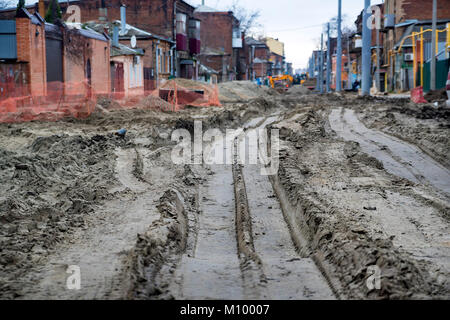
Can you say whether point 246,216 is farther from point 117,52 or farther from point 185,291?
point 117,52

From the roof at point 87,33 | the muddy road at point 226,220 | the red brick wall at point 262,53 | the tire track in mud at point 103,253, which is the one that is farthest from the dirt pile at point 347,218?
the red brick wall at point 262,53

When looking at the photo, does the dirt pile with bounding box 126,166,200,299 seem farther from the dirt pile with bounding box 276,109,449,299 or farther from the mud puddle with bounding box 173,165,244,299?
the dirt pile with bounding box 276,109,449,299

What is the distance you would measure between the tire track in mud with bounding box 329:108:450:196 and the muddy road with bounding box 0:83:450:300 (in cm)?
6

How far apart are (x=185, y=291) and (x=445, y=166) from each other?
8509mm

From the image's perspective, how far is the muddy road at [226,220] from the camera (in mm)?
4621

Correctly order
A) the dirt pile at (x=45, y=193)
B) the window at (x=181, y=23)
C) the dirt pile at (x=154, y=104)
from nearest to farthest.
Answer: the dirt pile at (x=45, y=193) → the dirt pile at (x=154, y=104) → the window at (x=181, y=23)

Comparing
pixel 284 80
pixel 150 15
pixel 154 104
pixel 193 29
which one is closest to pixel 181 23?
pixel 150 15

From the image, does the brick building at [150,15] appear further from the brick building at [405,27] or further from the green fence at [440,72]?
the green fence at [440,72]

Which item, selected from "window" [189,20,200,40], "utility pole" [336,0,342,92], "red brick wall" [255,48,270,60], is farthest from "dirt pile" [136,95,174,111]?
"red brick wall" [255,48,270,60]

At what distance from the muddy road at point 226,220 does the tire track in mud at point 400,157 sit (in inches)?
2.3

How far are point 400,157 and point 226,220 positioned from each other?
624 centimetres

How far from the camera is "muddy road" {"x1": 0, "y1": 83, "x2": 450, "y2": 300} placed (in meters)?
4.62

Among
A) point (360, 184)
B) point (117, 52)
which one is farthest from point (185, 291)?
point (117, 52)

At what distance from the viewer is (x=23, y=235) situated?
6.19m
